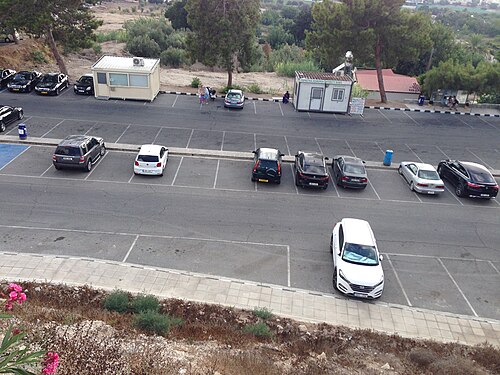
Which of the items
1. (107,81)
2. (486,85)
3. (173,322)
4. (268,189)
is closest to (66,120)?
(107,81)

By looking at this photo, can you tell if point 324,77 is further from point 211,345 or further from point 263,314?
point 211,345

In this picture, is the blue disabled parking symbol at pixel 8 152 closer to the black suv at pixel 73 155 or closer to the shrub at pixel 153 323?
the black suv at pixel 73 155

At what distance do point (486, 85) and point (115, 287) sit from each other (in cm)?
3597

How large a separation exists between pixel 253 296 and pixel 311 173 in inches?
350

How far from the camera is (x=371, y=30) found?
114 ft

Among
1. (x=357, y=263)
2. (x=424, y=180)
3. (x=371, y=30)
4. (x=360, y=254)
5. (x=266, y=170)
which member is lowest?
(x=424, y=180)

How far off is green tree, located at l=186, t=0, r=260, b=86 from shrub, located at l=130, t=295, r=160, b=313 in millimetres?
26695

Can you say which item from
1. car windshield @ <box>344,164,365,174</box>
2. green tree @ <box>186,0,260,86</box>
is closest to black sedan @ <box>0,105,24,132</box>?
green tree @ <box>186,0,260,86</box>

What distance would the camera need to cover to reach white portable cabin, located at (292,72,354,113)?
112 feet

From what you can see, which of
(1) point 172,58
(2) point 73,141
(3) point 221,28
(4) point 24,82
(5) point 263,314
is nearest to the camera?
(5) point 263,314

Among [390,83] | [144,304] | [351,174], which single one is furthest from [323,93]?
[144,304]

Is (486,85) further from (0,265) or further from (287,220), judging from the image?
(0,265)

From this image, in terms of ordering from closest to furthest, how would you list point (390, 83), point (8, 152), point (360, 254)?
point (360, 254), point (8, 152), point (390, 83)

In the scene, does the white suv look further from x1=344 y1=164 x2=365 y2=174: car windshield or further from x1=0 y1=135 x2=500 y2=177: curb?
x1=0 y1=135 x2=500 y2=177: curb
